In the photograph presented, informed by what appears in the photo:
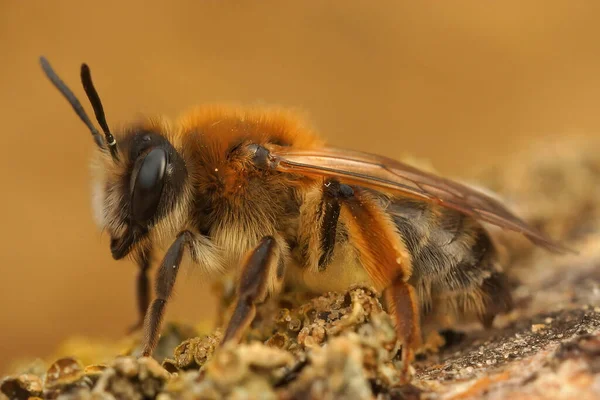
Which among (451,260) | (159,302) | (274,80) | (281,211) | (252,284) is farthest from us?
(274,80)

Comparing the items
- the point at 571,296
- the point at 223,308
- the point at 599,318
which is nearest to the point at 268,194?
the point at 223,308

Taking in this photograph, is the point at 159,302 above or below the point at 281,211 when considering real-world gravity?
below

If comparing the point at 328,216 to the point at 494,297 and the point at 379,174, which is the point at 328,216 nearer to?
the point at 379,174

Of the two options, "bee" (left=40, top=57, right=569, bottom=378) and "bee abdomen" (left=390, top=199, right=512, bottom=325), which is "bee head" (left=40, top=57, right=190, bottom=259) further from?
"bee abdomen" (left=390, top=199, right=512, bottom=325)

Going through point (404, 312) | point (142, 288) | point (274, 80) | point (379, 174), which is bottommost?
point (404, 312)

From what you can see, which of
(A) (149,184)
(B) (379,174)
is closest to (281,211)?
(B) (379,174)

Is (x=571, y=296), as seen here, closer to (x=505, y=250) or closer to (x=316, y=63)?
(x=505, y=250)

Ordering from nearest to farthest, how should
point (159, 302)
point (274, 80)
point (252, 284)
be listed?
point (252, 284)
point (159, 302)
point (274, 80)

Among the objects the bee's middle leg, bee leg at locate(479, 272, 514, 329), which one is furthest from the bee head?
bee leg at locate(479, 272, 514, 329)
